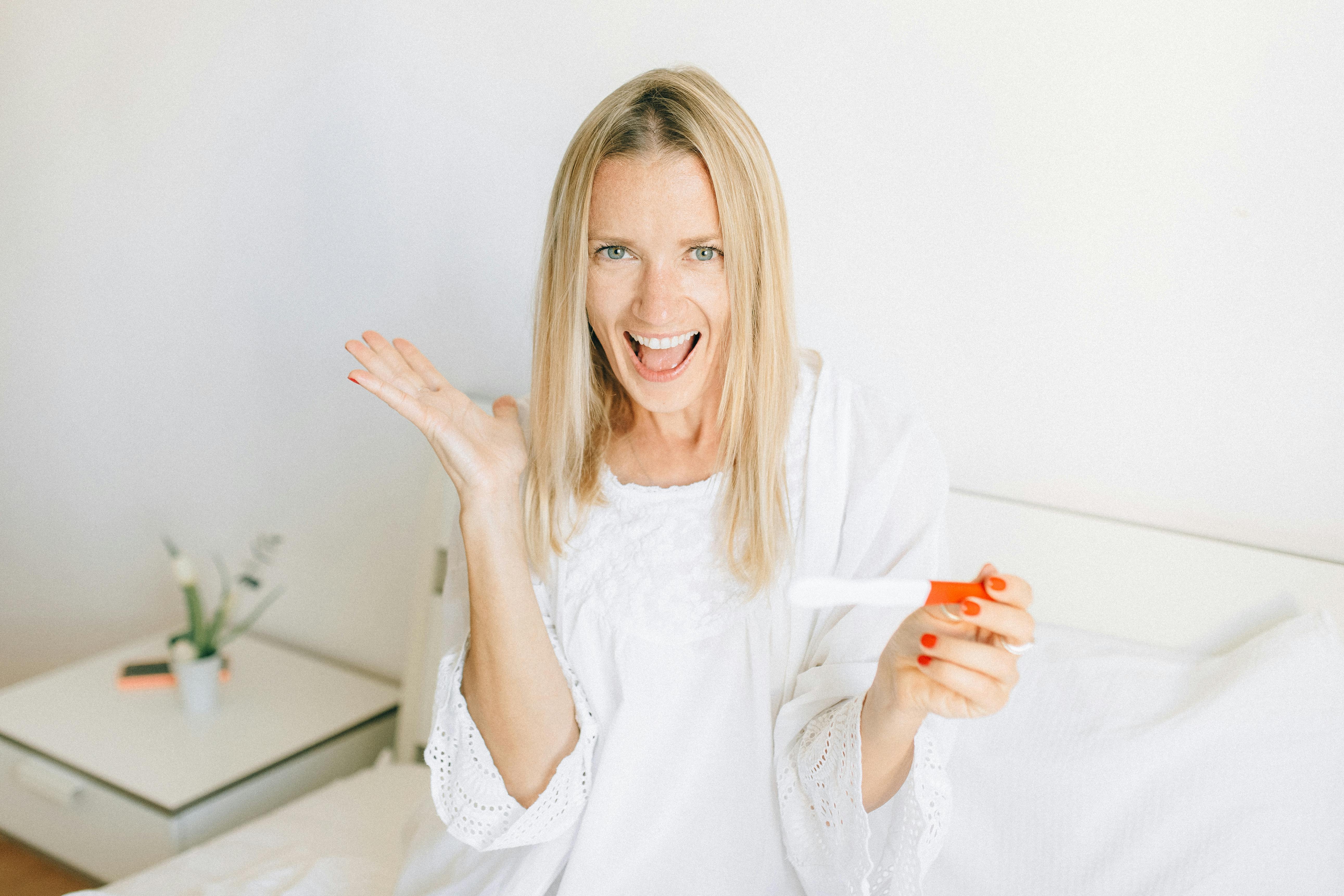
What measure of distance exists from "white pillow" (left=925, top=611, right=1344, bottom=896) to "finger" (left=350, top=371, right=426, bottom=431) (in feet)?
2.21

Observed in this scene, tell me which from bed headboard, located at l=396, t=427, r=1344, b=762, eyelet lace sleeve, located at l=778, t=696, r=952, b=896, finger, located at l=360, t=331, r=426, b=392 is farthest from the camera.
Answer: bed headboard, located at l=396, t=427, r=1344, b=762

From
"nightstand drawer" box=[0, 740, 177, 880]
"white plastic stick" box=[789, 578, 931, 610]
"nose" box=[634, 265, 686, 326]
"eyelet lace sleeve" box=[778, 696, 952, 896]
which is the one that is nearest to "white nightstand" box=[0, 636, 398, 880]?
"nightstand drawer" box=[0, 740, 177, 880]

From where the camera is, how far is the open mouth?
1.04 metres

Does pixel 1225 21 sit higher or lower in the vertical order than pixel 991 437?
higher

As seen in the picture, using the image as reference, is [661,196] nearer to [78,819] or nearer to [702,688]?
[702,688]

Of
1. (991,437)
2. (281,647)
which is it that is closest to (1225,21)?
(991,437)

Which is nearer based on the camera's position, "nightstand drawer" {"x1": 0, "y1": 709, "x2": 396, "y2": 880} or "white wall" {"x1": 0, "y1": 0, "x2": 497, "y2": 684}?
"nightstand drawer" {"x1": 0, "y1": 709, "x2": 396, "y2": 880}

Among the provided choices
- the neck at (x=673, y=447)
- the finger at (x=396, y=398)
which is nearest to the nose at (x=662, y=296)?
the neck at (x=673, y=447)

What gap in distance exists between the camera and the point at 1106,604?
118 cm

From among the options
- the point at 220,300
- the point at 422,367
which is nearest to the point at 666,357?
the point at 422,367

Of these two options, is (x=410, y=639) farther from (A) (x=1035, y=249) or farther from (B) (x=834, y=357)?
(A) (x=1035, y=249)

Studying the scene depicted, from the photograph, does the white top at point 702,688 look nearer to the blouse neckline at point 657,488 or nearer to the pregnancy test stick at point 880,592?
the blouse neckline at point 657,488

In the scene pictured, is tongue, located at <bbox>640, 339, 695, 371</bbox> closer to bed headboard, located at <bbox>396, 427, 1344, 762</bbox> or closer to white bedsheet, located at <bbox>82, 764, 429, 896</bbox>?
bed headboard, located at <bbox>396, 427, 1344, 762</bbox>

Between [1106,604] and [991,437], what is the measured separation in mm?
245
